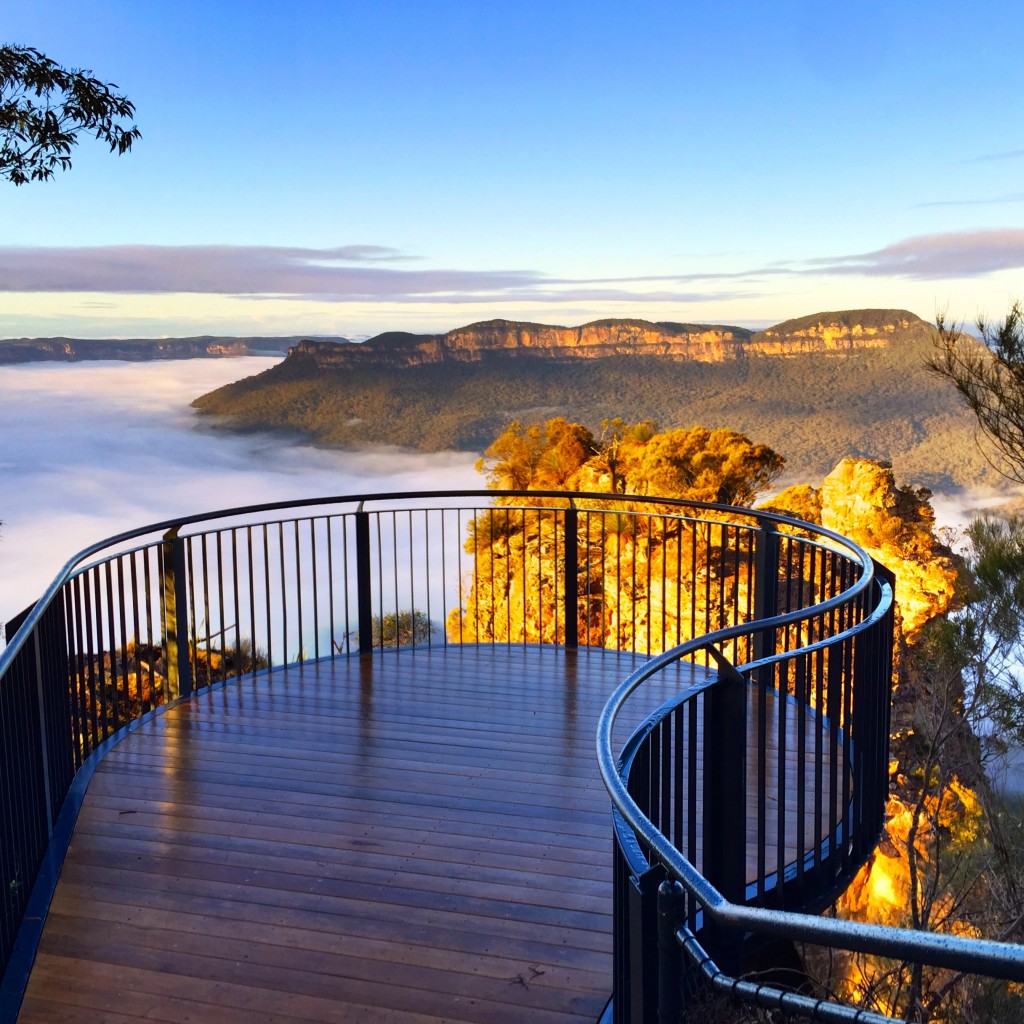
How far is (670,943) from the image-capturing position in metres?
1.73

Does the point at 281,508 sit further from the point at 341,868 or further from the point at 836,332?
the point at 836,332

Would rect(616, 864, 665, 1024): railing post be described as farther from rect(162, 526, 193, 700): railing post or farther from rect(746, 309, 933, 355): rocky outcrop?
rect(746, 309, 933, 355): rocky outcrop

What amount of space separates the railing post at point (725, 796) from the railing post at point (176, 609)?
3814 millimetres

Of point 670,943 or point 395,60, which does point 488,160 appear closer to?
point 395,60

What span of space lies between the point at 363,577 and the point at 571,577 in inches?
58.0

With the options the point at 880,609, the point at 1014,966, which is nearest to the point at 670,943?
the point at 1014,966

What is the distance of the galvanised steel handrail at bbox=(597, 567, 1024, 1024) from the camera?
4.17 ft

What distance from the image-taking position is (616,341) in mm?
34375

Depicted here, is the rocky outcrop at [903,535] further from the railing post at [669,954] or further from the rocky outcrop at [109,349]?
the railing post at [669,954]

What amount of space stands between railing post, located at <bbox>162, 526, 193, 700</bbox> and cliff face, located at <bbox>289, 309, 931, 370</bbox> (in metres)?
26.1

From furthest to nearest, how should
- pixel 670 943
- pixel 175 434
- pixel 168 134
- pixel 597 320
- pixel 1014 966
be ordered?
pixel 597 320
pixel 175 434
pixel 168 134
pixel 670 943
pixel 1014 966

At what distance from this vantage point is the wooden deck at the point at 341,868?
10.4 ft

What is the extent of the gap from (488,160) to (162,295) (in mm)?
12016

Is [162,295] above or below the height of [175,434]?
above
